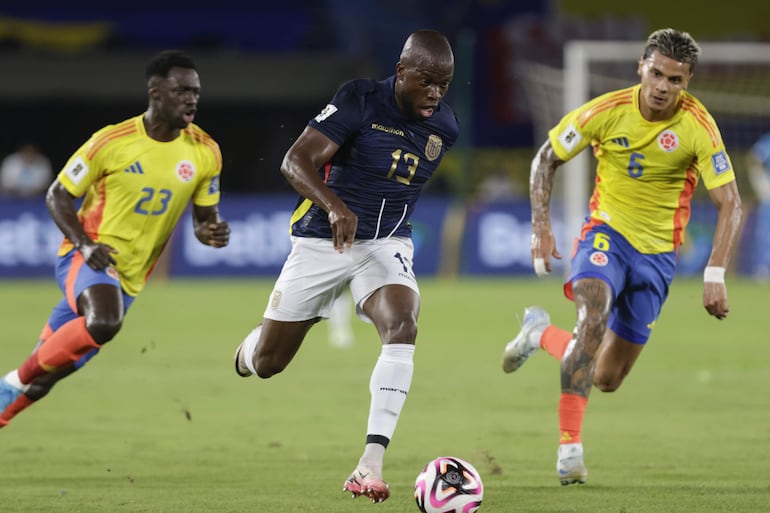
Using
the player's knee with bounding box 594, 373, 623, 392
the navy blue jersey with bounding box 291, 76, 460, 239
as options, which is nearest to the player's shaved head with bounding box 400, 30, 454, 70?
the navy blue jersey with bounding box 291, 76, 460, 239

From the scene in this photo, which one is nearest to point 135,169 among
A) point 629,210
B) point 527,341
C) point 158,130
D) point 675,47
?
point 158,130

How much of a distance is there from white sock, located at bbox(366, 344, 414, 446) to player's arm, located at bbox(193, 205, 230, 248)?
69.4 inches

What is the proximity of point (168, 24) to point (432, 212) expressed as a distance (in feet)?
27.6

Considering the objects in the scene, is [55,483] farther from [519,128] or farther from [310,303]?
[519,128]

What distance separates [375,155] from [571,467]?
75.3 inches

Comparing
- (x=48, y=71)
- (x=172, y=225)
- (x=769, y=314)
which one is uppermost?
(x=48, y=71)

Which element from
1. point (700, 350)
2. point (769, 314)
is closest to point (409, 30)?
point (769, 314)

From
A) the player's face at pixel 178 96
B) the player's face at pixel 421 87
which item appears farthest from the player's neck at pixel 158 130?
the player's face at pixel 421 87

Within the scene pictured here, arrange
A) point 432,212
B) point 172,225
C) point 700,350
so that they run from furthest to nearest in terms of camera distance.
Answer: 1. point 432,212
2. point 700,350
3. point 172,225

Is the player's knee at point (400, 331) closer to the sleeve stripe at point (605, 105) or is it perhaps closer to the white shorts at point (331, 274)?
the white shorts at point (331, 274)

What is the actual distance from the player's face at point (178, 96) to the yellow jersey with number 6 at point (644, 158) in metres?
2.14

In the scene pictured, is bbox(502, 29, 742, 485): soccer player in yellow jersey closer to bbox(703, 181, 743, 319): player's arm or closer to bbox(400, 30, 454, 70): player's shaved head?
bbox(703, 181, 743, 319): player's arm

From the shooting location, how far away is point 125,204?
26.5 ft

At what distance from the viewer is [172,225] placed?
828 cm
